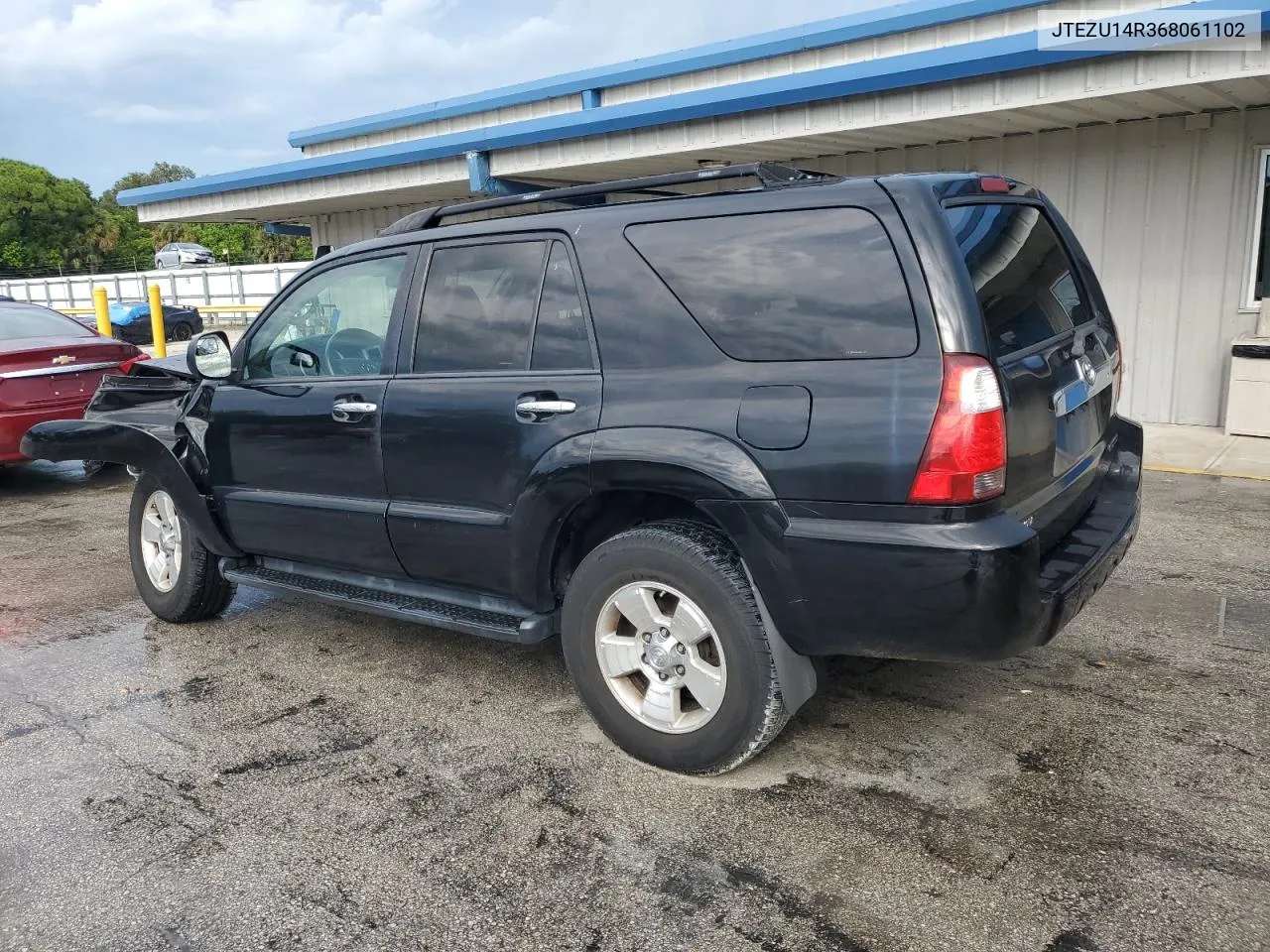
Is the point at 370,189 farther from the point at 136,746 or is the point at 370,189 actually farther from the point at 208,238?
the point at 208,238

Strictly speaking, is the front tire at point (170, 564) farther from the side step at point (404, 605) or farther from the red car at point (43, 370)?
the red car at point (43, 370)

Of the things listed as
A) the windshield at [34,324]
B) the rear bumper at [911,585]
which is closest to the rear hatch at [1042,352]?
the rear bumper at [911,585]

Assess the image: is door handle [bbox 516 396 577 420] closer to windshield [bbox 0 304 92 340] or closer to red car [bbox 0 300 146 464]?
red car [bbox 0 300 146 464]

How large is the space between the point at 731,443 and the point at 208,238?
64173mm

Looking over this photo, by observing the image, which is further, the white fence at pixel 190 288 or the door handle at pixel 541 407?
the white fence at pixel 190 288

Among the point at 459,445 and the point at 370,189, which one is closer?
the point at 459,445

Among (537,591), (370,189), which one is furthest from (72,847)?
(370,189)

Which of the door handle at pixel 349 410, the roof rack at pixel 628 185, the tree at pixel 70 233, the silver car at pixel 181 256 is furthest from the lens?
the tree at pixel 70 233

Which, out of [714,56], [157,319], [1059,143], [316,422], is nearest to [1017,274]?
[316,422]

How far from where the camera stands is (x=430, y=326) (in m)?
3.92

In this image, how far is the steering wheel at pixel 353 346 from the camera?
13.4 ft

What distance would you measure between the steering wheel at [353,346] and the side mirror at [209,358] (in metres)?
0.52

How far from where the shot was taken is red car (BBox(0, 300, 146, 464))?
794cm

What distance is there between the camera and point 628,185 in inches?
147
